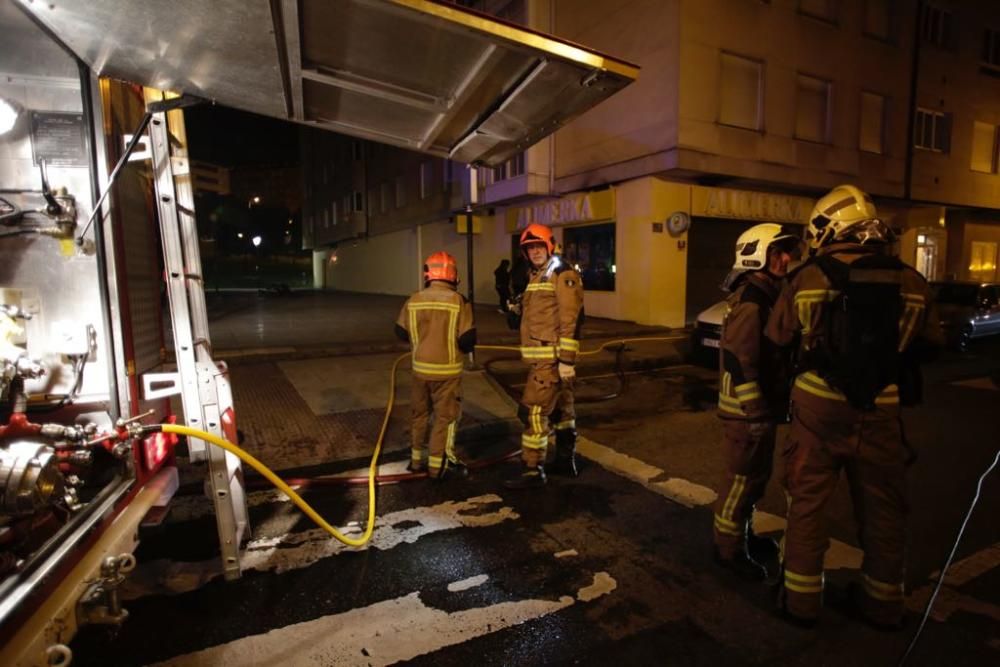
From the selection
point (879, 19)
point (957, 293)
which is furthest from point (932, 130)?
point (957, 293)

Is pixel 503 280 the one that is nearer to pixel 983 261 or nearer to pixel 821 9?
pixel 821 9

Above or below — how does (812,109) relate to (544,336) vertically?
above

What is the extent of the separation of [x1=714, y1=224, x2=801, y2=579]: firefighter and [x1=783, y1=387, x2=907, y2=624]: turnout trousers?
32 cm

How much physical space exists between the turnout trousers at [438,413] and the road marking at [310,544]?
471 millimetres

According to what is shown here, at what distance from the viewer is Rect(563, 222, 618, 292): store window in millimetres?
15789

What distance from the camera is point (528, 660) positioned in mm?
2510

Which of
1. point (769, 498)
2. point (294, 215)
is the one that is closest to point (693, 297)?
point (769, 498)

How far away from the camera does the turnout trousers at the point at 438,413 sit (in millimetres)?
4551

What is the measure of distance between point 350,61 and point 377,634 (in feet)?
9.69

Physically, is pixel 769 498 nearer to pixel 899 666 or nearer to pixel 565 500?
pixel 565 500

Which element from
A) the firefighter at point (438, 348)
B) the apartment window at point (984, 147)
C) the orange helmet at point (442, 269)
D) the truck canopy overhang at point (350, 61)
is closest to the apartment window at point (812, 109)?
the apartment window at point (984, 147)

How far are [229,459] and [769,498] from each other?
3.91 metres

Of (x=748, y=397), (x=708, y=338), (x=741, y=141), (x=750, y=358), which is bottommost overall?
(x=708, y=338)

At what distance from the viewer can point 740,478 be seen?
3160mm
